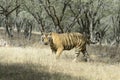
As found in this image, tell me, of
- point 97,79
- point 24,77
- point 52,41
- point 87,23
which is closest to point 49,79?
point 24,77

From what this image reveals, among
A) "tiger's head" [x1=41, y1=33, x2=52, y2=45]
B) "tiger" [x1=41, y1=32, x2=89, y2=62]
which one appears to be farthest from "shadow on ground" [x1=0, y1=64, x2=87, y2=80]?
"tiger" [x1=41, y1=32, x2=89, y2=62]

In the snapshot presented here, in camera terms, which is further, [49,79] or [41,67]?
[41,67]

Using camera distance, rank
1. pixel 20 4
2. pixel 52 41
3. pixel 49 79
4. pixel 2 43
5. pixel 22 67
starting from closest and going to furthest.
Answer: pixel 49 79 < pixel 22 67 < pixel 52 41 < pixel 2 43 < pixel 20 4

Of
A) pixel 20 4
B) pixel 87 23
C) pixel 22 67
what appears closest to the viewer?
pixel 22 67

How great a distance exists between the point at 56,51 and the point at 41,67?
437cm

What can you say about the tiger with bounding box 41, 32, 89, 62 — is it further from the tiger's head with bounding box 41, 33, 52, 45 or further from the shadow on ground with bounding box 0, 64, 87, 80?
the shadow on ground with bounding box 0, 64, 87, 80

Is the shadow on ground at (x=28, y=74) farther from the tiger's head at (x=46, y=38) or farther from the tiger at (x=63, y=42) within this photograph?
the tiger at (x=63, y=42)

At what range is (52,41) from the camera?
14.8 m

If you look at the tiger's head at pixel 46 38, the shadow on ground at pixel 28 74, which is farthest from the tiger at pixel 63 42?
the shadow on ground at pixel 28 74

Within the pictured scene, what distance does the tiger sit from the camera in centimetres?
1455

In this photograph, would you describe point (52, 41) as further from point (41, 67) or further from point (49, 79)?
point (49, 79)

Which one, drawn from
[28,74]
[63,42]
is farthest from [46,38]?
[28,74]

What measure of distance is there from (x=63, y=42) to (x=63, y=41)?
51mm

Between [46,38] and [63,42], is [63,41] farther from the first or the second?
[46,38]
